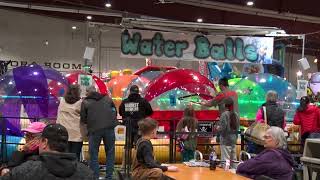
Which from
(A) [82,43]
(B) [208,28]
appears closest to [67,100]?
(B) [208,28]

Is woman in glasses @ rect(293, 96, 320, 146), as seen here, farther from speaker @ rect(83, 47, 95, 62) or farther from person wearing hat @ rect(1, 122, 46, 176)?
person wearing hat @ rect(1, 122, 46, 176)

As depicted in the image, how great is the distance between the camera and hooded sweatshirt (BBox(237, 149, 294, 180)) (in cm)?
516

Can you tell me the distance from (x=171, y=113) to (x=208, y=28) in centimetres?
230

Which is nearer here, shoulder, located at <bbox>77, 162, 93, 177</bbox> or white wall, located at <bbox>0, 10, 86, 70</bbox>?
shoulder, located at <bbox>77, 162, 93, 177</bbox>

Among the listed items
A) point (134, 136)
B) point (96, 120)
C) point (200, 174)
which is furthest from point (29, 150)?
point (134, 136)

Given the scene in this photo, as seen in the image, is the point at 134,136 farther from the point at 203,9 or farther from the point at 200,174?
the point at 203,9

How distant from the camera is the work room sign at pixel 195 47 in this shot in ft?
35.7

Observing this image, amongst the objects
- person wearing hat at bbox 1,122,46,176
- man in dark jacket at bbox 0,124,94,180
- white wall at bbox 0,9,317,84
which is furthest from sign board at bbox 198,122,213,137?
white wall at bbox 0,9,317,84

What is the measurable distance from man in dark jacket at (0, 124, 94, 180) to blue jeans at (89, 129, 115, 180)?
4.49 metres

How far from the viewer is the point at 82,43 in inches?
942

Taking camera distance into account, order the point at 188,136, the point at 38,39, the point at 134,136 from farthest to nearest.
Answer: the point at 38,39 → the point at 188,136 → the point at 134,136

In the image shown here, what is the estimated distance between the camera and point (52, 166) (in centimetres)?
322

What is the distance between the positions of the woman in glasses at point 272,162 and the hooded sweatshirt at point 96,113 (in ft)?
9.98

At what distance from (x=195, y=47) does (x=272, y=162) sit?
6.51m
